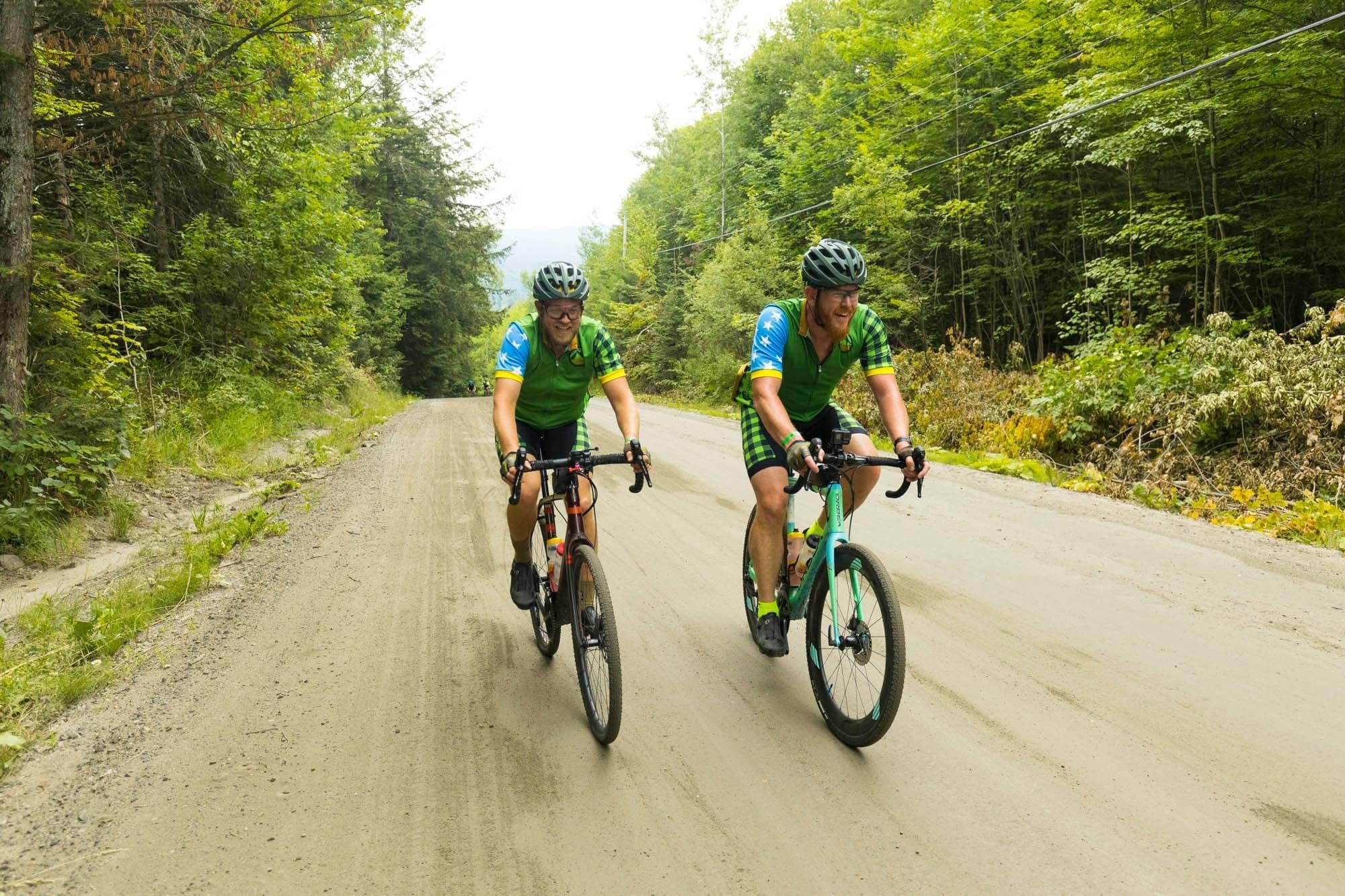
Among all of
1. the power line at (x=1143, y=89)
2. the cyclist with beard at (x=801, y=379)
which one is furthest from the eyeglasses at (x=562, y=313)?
the power line at (x=1143, y=89)

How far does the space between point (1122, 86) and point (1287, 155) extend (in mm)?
2818

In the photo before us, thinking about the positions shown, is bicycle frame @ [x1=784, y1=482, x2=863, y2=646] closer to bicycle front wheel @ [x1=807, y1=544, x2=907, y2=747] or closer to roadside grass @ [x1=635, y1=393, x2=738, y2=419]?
bicycle front wheel @ [x1=807, y1=544, x2=907, y2=747]

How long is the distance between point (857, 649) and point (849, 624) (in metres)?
0.13

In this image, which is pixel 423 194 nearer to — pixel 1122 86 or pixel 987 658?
pixel 1122 86

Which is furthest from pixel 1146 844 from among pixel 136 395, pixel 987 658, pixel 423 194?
pixel 423 194

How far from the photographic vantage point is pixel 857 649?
3229mm

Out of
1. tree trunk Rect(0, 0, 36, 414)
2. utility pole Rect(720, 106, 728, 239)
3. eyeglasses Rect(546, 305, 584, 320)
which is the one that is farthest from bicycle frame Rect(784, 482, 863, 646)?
utility pole Rect(720, 106, 728, 239)

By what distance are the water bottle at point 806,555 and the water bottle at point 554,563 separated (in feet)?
4.09

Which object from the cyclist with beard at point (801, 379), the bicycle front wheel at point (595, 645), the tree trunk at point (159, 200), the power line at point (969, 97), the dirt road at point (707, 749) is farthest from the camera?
the power line at point (969, 97)

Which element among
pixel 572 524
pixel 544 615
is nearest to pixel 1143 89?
pixel 572 524

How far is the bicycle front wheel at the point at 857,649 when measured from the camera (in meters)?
2.95

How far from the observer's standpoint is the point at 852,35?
74.6 feet

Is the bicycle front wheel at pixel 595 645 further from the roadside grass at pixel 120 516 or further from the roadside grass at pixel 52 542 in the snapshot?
the roadside grass at pixel 120 516

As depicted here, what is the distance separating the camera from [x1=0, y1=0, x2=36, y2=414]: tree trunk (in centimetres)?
625
